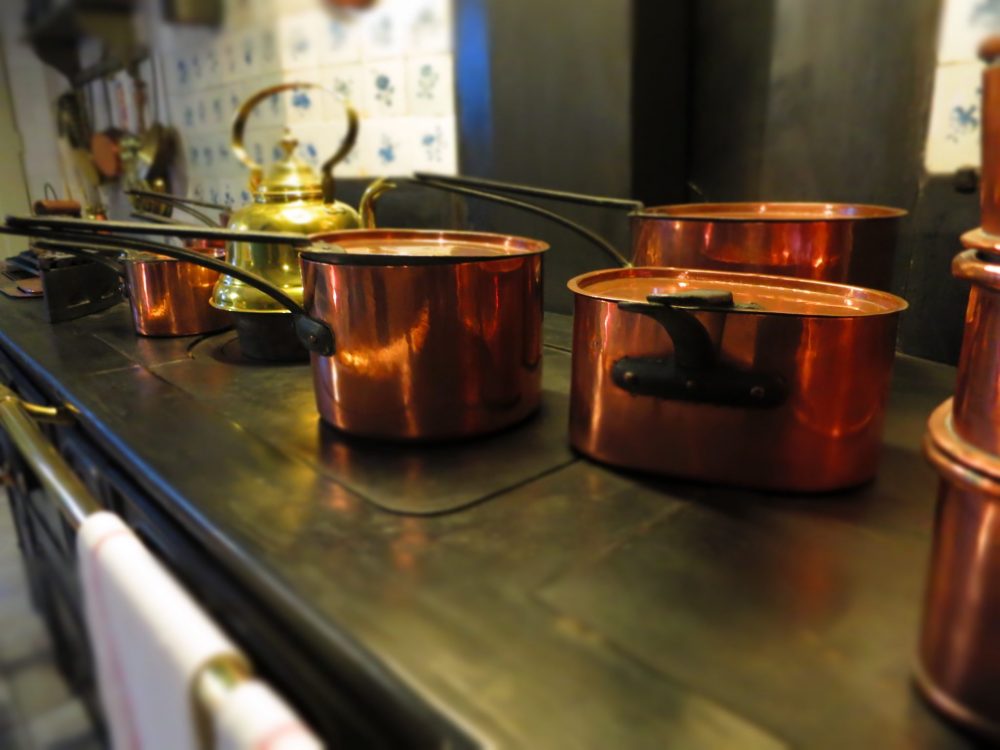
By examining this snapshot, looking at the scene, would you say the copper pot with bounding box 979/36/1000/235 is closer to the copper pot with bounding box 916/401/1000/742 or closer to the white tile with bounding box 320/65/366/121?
the copper pot with bounding box 916/401/1000/742

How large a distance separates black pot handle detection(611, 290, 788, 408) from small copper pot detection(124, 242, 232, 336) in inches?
30.8

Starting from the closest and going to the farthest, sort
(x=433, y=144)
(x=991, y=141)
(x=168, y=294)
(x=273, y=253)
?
(x=991, y=141), (x=273, y=253), (x=168, y=294), (x=433, y=144)

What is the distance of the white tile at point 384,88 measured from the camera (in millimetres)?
1465

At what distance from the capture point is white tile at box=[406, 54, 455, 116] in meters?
1.38

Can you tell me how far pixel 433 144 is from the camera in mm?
1456

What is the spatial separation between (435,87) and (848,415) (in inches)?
43.4

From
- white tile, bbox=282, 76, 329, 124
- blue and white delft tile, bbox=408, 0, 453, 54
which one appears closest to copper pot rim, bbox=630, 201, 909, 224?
blue and white delft tile, bbox=408, 0, 453, 54

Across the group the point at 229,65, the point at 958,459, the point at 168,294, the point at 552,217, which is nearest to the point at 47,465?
the point at 168,294

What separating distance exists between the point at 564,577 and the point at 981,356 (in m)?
0.26

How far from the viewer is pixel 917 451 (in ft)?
2.16

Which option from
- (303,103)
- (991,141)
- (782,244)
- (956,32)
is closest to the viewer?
(991,141)

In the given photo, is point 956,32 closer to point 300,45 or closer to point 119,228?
point 119,228

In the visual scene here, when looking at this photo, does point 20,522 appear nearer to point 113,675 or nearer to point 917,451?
point 113,675

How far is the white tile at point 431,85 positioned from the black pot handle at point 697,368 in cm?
97
